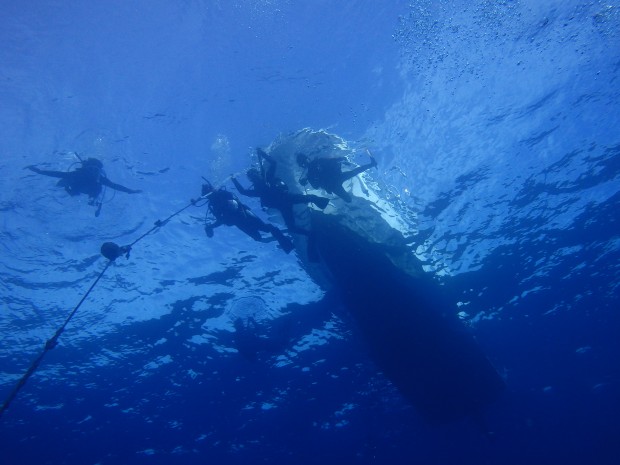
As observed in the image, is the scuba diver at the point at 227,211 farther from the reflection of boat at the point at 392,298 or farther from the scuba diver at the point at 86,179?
the scuba diver at the point at 86,179

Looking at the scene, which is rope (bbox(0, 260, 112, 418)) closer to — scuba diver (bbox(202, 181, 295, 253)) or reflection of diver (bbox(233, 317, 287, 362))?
scuba diver (bbox(202, 181, 295, 253))

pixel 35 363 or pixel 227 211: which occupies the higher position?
pixel 227 211

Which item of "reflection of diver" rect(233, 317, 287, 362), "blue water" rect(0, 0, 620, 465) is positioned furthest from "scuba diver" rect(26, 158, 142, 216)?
"reflection of diver" rect(233, 317, 287, 362)

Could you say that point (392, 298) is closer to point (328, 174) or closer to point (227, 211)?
point (328, 174)

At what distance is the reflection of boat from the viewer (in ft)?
40.2

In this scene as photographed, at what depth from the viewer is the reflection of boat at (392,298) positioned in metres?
12.2

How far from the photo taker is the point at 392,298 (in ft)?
42.6

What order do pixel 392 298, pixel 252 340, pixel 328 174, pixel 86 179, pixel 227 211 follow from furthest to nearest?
pixel 252 340 → pixel 392 298 → pixel 86 179 → pixel 328 174 → pixel 227 211

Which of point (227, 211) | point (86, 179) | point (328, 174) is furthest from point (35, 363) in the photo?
point (328, 174)

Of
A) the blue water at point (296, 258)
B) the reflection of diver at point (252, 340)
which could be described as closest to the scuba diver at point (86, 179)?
the blue water at point (296, 258)

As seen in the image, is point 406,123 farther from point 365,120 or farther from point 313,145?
point 313,145

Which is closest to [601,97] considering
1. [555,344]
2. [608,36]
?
[608,36]

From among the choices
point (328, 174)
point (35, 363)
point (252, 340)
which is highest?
point (252, 340)

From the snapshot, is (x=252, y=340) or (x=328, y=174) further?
(x=252, y=340)
